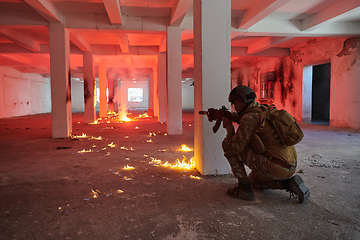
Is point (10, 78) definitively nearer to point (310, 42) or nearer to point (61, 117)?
point (61, 117)

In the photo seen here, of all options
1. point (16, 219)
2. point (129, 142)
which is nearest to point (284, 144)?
point (16, 219)

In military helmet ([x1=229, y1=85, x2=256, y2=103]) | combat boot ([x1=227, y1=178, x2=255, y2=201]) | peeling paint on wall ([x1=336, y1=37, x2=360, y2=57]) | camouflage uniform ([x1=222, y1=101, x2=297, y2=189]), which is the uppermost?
peeling paint on wall ([x1=336, y1=37, x2=360, y2=57])

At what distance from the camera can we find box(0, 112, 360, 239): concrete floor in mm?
1920

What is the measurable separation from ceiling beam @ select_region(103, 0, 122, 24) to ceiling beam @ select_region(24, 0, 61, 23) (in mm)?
1461

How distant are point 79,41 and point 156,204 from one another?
865cm

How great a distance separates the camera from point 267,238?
5.93 feet

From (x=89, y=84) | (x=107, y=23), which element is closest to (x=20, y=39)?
(x=89, y=84)

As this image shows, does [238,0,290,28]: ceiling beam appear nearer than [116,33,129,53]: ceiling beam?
Yes

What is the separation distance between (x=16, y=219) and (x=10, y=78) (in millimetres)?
16748

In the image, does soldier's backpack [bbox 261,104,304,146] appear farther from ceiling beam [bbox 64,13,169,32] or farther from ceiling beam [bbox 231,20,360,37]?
ceiling beam [bbox 231,20,360,37]

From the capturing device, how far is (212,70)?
3.35 m

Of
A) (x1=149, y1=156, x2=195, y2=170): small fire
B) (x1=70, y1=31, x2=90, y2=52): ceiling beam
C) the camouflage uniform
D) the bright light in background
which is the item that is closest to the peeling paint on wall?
(x1=149, y1=156, x2=195, y2=170): small fire

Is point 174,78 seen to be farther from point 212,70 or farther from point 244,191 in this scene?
point 244,191

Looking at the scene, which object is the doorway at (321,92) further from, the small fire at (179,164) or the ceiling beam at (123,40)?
the small fire at (179,164)
